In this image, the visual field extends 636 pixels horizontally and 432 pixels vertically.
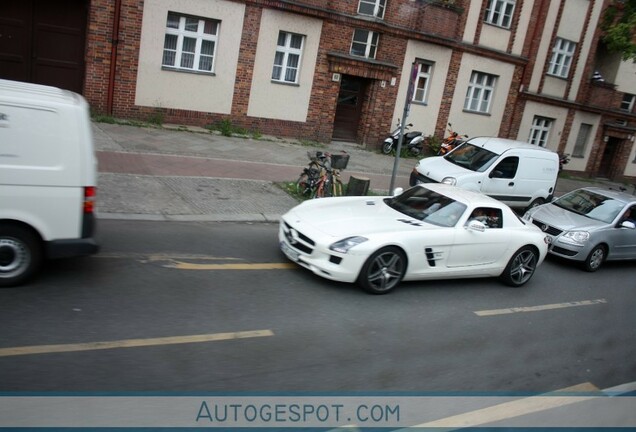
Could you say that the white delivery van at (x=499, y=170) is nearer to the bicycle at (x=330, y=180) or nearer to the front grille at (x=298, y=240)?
the bicycle at (x=330, y=180)

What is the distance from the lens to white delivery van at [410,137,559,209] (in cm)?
1362

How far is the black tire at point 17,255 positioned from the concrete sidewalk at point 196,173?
2.94 meters

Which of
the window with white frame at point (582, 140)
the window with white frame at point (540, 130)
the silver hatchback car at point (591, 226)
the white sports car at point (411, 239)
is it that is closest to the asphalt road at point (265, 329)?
the white sports car at point (411, 239)

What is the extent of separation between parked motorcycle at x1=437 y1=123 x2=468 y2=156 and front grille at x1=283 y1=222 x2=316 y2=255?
525 inches

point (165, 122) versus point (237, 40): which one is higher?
point (237, 40)

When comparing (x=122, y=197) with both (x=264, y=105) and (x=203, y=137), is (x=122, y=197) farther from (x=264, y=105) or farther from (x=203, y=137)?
(x=264, y=105)

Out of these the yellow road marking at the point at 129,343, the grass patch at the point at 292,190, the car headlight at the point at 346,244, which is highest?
the car headlight at the point at 346,244

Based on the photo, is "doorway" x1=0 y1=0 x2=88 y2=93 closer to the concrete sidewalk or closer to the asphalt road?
the concrete sidewalk

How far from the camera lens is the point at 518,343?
22.3 feet

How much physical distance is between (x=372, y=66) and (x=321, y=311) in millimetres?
14819

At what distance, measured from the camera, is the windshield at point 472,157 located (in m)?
13.9

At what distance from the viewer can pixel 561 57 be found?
81.9ft

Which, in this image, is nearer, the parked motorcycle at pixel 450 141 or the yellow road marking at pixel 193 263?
the yellow road marking at pixel 193 263

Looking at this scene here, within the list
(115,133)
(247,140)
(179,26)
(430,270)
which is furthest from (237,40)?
(430,270)
